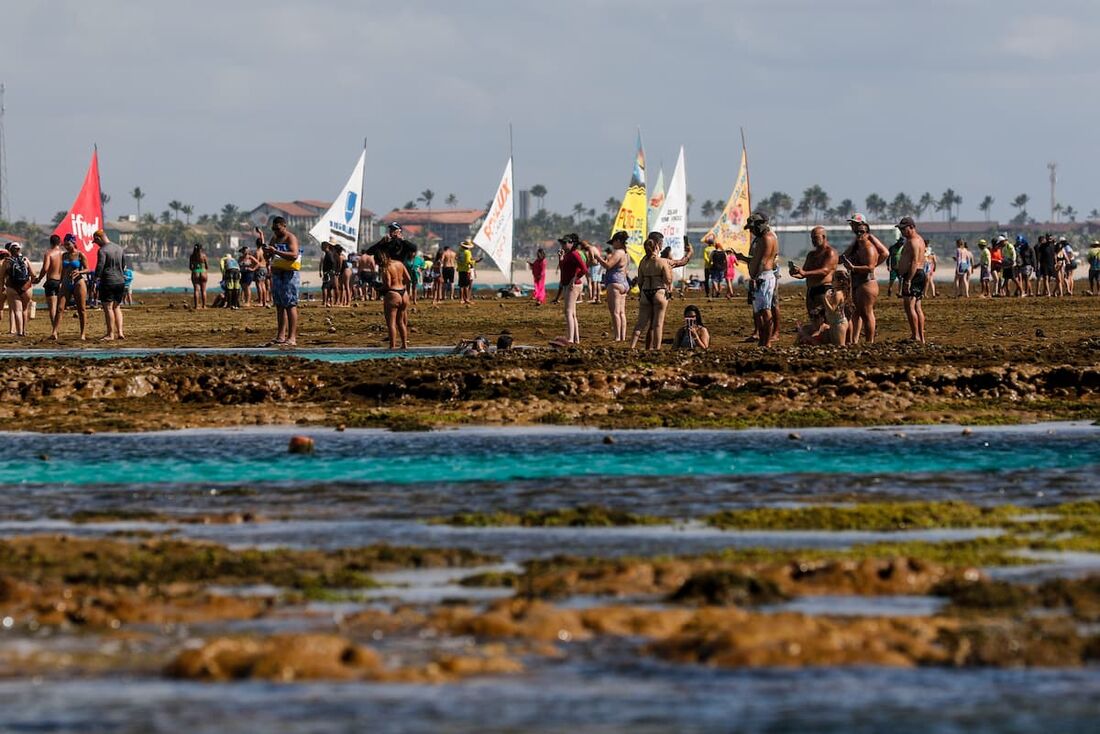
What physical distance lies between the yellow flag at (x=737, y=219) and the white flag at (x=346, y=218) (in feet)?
35.1

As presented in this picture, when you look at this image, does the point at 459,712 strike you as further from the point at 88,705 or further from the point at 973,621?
the point at 973,621

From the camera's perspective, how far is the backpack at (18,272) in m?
27.9

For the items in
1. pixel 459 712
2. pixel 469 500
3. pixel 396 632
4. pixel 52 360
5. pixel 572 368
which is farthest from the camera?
pixel 52 360

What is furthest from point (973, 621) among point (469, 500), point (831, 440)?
point (831, 440)

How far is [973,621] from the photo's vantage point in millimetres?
7691

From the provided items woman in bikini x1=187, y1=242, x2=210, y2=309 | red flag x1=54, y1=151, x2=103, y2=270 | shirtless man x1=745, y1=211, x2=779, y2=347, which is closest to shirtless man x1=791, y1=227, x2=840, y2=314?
shirtless man x1=745, y1=211, x2=779, y2=347

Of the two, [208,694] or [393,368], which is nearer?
[208,694]

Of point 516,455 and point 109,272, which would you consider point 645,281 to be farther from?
point 516,455

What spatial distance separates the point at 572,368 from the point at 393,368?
1.88m

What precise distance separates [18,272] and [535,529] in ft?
63.2

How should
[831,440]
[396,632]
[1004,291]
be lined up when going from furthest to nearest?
[1004,291], [831,440], [396,632]

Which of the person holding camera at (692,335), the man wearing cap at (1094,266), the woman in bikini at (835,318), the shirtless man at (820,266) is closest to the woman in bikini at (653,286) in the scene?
the person holding camera at (692,335)

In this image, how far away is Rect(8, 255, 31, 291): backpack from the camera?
27891 millimetres

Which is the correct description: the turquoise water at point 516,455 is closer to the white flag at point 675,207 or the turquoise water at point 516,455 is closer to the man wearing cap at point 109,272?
the man wearing cap at point 109,272
